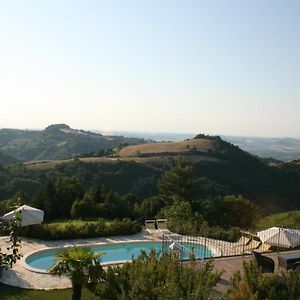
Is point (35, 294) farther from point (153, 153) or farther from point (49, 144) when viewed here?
point (49, 144)

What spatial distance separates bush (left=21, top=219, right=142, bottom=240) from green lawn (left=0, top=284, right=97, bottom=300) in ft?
18.9

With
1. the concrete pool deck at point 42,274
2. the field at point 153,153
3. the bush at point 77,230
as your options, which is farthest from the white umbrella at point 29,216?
the field at point 153,153

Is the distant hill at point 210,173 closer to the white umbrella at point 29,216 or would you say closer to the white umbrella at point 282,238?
the white umbrella at point 29,216

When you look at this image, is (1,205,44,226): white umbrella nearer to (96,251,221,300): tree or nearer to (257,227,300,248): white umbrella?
(96,251,221,300): tree

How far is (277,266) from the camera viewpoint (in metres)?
13.1

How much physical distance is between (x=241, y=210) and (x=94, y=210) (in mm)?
9788

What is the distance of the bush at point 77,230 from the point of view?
17844 mm

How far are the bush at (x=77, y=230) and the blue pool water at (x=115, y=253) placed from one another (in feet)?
4.38

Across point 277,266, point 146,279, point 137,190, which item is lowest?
point 137,190

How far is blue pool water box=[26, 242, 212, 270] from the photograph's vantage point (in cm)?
1514

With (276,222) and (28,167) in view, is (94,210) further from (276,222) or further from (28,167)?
(28,167)

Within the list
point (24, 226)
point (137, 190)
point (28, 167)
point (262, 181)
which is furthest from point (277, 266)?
point (28, 167)

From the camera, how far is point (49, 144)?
14725 cm

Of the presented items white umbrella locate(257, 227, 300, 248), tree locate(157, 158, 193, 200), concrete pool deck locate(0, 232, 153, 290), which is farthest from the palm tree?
tree locate(157, 158, 193, 200)
